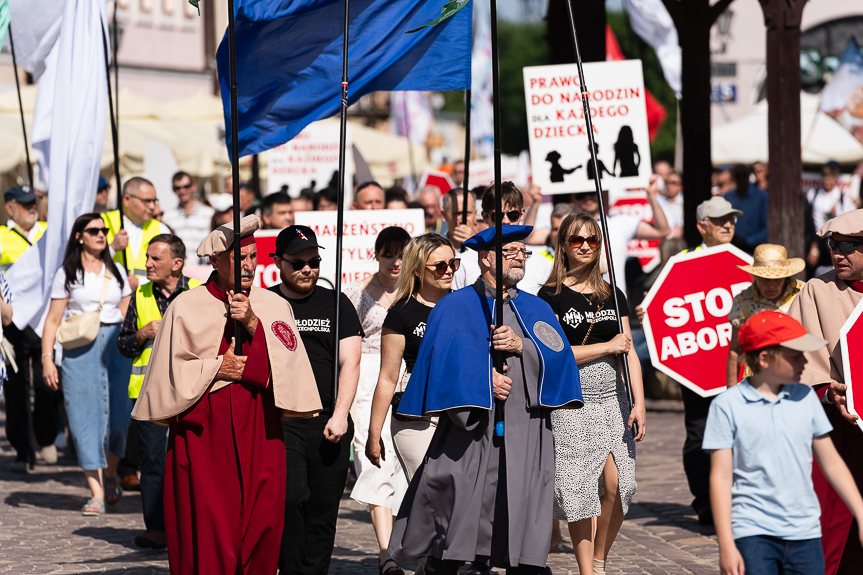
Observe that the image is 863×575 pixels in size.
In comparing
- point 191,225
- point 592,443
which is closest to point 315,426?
point 592,443

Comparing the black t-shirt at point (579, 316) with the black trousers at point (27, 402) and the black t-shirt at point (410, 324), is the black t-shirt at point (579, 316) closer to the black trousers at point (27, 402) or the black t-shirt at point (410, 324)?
the black t-shirt at point (410, 324)

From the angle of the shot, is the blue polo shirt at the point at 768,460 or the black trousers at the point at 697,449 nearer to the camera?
the blue polo shirt at the point at 768,460

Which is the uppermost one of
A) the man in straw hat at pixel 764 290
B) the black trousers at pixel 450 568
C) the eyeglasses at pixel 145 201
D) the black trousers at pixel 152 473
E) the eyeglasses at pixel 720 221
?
the eyeglasses at pixel 145 201

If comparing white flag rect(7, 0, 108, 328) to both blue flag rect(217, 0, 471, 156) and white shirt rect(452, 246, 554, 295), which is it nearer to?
blue flag rect(217, 0, 471, 156)

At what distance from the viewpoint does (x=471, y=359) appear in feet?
18.6

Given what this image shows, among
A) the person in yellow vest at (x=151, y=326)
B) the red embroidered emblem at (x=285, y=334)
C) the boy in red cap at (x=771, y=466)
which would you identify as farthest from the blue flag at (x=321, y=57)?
the boy in red cap at (x=771, y=466)

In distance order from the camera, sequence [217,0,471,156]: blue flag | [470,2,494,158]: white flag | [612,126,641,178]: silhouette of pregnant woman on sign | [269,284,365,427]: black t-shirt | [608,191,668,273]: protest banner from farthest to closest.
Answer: [470,2,494,158]: white flag < [608,191,668,273]: protest banner < [612,126,641,178]: silhouette of pregnant woman on sign < [217,0,471,156]: blue flag < [269,284,365,427]: black t-shirt

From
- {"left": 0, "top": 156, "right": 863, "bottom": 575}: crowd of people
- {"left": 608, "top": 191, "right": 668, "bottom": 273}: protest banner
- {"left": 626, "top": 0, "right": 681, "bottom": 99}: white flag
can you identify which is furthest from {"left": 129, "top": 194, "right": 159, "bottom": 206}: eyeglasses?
{"left": 626, "top": 0, "right": 681, "bottom": 99}: white flag

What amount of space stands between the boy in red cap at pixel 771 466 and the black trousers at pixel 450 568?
53.7 inches

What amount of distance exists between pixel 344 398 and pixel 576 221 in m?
1.61

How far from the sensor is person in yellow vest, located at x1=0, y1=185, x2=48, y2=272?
11148 millimetres

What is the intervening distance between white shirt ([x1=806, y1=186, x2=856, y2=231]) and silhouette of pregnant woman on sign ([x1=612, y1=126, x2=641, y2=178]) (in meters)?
9.68

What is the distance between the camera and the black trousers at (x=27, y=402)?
36.2ft

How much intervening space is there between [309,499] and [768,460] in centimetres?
260
